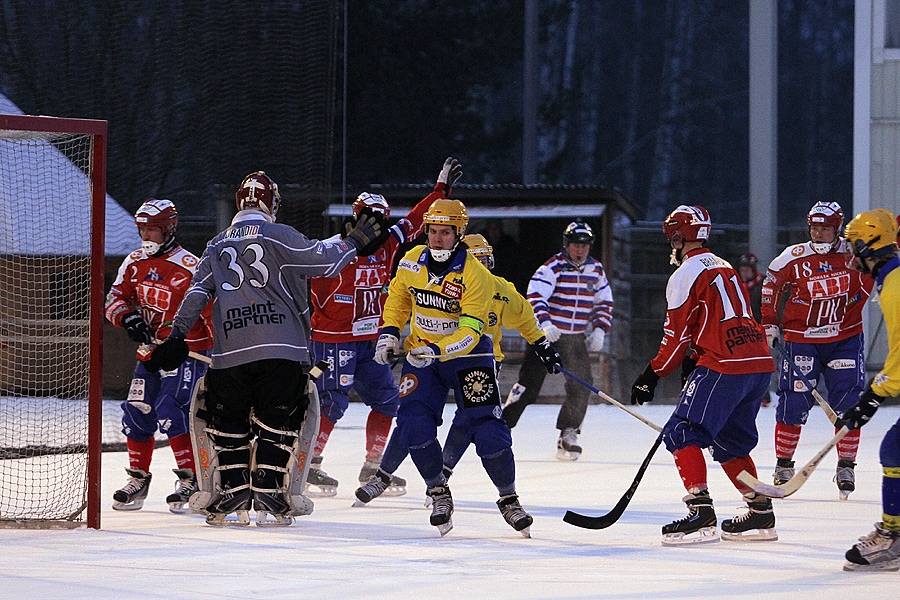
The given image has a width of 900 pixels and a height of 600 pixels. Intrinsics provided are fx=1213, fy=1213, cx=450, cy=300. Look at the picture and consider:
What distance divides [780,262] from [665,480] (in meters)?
1.35

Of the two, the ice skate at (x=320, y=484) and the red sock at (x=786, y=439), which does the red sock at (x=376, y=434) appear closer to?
the ice skate at (x=320, y=484)

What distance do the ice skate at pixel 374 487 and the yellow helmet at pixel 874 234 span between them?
8.26 feet

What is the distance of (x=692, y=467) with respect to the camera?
4.83m

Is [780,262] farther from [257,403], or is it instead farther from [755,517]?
[257,403]

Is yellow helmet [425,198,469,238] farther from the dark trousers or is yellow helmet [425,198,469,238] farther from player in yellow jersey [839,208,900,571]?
the dark trousers

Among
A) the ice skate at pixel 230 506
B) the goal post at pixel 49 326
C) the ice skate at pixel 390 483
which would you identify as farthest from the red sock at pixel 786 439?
the goal post at pixel 49 326

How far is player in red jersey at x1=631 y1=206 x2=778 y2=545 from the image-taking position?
4.83 metres

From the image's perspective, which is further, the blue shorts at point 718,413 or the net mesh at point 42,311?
the net mesh at point 42,311

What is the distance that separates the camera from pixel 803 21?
1223 centimetres

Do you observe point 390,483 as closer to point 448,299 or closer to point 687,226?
point 448,299

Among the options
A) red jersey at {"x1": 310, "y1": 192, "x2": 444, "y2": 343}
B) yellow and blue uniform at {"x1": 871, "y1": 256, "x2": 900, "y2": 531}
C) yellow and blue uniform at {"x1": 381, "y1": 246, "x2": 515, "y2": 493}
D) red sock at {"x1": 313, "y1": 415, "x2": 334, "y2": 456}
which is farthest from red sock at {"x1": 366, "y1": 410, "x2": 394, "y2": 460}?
yellow and blue uniform at {"x1": 871, "y1": 256, "x2": 900, "y2": 531}

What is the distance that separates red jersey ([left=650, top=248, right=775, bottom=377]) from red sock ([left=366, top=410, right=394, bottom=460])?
2004 millimetres

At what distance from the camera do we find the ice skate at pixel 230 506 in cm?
512

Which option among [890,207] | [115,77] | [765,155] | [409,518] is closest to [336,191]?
[115,77]
